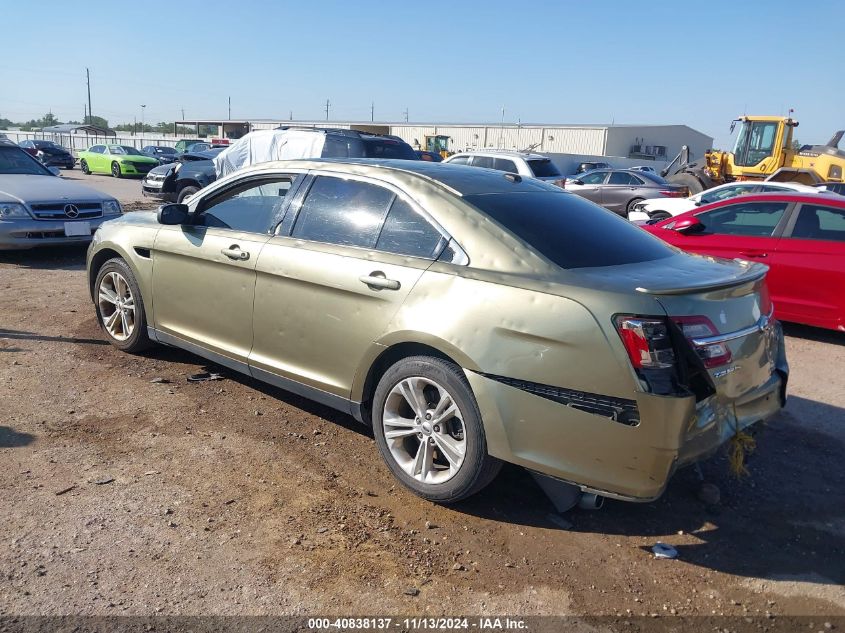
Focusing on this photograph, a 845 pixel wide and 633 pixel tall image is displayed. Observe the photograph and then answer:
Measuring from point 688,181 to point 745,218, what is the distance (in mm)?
15152

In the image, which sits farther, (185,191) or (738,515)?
(185,191)

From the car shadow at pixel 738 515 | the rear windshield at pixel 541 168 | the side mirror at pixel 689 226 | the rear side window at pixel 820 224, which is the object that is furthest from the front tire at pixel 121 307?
the rear windshield at pixel 541 168

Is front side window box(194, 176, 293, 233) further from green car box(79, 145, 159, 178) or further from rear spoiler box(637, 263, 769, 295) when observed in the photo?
green car box(79, 145, 159, 178)

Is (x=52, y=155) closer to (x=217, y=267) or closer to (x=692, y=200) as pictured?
(x=692, y=200)

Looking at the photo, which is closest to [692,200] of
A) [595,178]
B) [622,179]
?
[622,179]

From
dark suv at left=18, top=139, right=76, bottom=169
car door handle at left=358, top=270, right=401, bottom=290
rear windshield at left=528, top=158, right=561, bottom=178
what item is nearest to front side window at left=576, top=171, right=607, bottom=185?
rear windshield at left=528, top=158, right=561, bottom=178

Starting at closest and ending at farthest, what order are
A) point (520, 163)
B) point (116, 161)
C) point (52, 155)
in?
point (520, 163), point (116, 161), point (52, 155)

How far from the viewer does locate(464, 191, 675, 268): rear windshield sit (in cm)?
357

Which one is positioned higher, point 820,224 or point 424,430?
point 820,224

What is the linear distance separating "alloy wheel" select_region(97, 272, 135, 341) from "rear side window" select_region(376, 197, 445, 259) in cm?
248

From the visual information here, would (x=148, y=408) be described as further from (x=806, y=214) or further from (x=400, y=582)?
(x=806, y=214)

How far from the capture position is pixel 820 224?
23.7 ft

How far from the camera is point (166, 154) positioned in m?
37.4

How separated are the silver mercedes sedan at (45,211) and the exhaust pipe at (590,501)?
8.07 m
